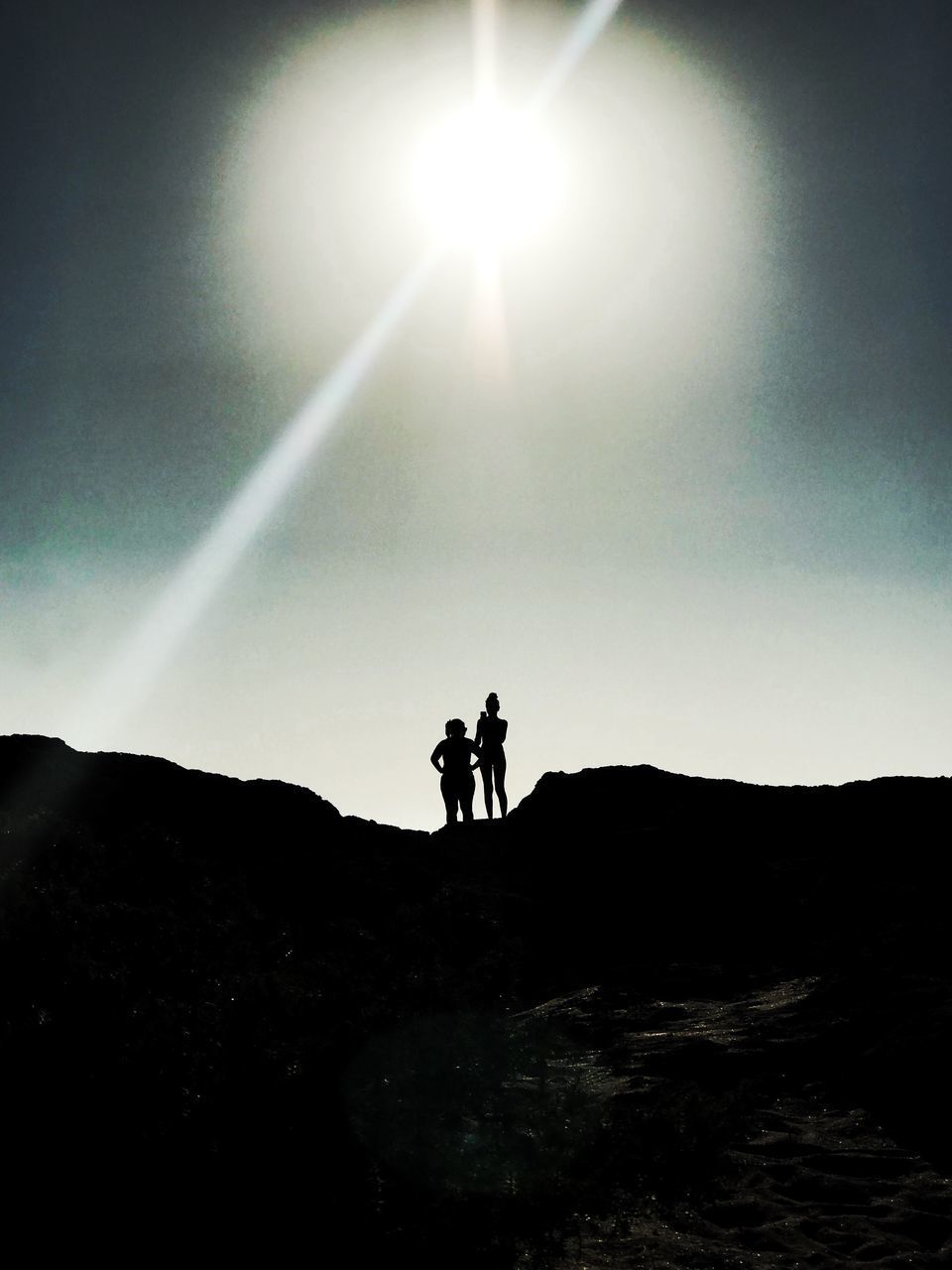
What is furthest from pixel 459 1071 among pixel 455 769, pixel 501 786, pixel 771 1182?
pixel 501 786

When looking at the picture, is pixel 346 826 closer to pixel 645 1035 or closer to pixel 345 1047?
pixel 645 1035

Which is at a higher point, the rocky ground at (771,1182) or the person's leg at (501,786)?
the person's leg at (501,786)

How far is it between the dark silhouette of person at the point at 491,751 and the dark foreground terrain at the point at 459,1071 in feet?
15.9

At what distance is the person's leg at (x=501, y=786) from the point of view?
64.1 feet

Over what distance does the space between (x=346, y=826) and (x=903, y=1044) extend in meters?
11.8

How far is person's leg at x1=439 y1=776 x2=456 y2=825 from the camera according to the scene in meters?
18.5

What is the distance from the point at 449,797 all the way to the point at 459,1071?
10.6 m

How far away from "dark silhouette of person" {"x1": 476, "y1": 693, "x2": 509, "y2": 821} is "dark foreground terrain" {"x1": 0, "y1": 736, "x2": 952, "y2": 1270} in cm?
484

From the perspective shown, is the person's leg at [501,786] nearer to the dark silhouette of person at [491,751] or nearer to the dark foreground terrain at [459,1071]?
the dark silhouette of person at [491,751]

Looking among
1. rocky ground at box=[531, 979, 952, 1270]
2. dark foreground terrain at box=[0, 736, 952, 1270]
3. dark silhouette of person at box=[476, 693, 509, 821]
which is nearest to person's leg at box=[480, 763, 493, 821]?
dark silhouette of person at box=[476, 693, 509, 821]

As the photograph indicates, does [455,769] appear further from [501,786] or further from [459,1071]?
[459,1071]

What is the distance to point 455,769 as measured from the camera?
1833 cm

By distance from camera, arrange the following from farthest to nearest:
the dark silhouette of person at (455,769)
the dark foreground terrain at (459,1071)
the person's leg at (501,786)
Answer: the person's leg at (501,786)
the dark silhouette of person at (455,769)
the dark foreground terrain at (459,1071)

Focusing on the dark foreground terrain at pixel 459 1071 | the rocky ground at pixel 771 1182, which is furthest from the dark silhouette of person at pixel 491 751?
the rocky ground at pixel 771 1182
